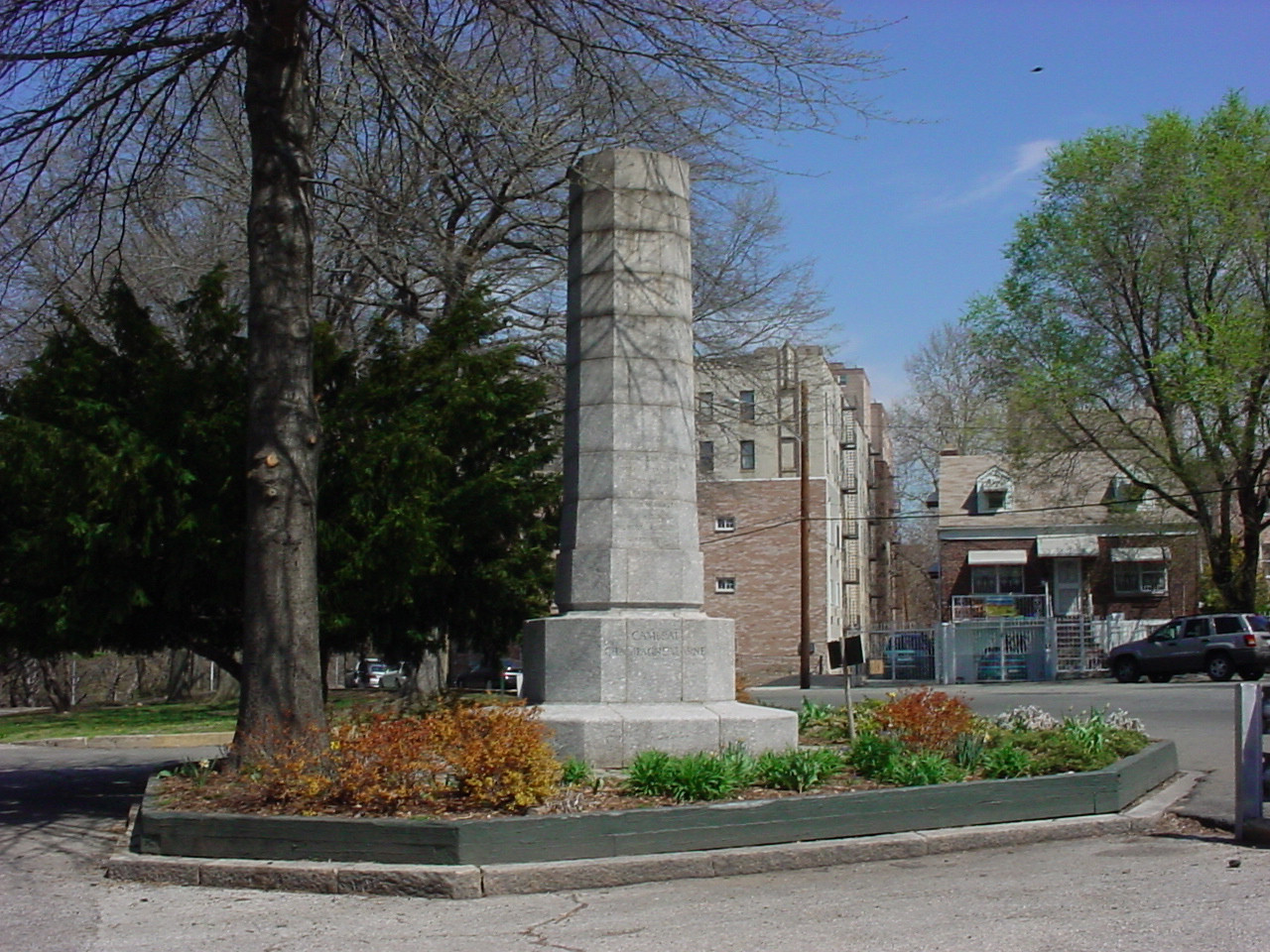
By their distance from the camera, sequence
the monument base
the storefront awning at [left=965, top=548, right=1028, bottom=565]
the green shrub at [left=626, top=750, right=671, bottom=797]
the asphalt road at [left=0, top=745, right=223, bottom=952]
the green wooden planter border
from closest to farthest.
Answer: the asphalt road at [left=0, top=745, right=223, bottom=952], the green wooden planter border, the green shrub at [left=626, top=750, right=671, bottom=797], the monument base, the storefront awning at [left=965, top=548, right=1028, bottom=565]

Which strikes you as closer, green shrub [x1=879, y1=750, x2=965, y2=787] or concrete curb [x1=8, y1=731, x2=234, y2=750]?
green shrub [x1=879, y1=750, x2=965, y2=787]

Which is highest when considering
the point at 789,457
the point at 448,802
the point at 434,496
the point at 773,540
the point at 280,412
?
the point at 789,457

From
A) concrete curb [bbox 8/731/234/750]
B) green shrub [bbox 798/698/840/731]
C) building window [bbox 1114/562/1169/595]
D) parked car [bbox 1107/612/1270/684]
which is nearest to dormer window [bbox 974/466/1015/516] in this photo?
building window [bbox 1114/562/1169/595]

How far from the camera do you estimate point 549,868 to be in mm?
8281

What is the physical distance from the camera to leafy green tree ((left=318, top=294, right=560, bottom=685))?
13.4 meters

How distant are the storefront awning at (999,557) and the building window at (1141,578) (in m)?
3.24

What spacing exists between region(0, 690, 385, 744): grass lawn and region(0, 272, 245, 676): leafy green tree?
882 centimetres

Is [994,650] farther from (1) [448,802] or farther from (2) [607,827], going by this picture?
(2) [607,827]

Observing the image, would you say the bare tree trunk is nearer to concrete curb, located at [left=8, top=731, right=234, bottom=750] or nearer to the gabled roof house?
concrete curb, located at [left=8, top=731, right=234, bottom=750]

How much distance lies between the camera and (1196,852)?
8.90 meters

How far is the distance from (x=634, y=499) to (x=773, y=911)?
5.09 metres

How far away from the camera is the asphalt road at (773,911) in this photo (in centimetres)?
688

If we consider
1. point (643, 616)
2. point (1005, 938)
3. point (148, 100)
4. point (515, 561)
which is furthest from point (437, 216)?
point (1005, 938)

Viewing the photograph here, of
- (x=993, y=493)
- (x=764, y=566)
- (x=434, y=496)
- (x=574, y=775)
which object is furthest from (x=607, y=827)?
(x=764, y=566)
